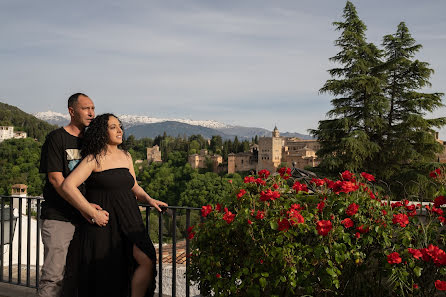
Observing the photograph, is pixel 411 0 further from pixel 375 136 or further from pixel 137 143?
pixel 137 143

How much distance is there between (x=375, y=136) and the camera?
19641mm

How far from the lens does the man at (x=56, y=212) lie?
7.85 ft

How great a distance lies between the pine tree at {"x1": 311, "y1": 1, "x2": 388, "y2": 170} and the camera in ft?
60.3

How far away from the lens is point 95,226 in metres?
2.35

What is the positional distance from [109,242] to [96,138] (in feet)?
2.18

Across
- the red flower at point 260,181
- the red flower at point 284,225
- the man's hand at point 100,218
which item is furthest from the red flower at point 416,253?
the man's hand at point 100,218

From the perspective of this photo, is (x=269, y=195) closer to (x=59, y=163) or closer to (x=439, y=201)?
(x=439, y=201)

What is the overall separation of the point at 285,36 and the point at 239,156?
2254 inches

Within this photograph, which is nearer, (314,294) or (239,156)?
(314,294)

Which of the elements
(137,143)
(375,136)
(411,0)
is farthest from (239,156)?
(411,0)

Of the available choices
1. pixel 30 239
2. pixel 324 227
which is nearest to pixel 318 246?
pixel 324 227

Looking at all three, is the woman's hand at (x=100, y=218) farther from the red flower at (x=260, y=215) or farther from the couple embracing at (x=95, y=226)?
the red flower at (x=260, y=215)

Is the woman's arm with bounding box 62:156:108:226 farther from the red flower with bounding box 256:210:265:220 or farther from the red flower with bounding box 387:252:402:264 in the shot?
the red flower with bounding box 387:252:402:264

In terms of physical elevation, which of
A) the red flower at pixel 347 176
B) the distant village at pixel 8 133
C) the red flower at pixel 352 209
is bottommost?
A: the red flower at pixel 352 209
